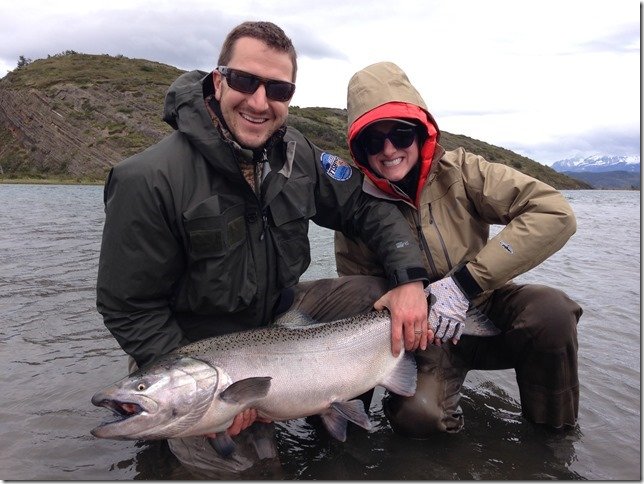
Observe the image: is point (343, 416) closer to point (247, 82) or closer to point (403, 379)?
point (403, 379)

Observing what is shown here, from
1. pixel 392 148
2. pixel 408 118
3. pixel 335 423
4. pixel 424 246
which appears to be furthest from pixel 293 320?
pixel 408 118

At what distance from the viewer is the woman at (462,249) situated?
3.63m

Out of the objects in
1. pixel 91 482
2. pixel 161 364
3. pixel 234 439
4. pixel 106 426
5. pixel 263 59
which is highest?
pixel 263 59

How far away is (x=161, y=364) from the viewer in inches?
118

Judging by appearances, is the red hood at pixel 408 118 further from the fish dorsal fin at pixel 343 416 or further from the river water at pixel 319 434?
the river water at pixel 319 434

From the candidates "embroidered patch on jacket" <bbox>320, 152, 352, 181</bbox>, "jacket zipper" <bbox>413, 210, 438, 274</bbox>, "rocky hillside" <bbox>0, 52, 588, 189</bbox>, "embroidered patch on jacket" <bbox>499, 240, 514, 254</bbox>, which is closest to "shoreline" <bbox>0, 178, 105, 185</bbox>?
"rocky hillside" <bbox>0, 52, 588, 189</bbox>

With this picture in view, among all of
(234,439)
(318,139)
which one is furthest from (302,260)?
(318,139)

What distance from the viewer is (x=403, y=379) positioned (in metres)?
3.64

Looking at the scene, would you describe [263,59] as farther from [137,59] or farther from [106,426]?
[137,59]

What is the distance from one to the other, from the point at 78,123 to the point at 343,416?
174ft

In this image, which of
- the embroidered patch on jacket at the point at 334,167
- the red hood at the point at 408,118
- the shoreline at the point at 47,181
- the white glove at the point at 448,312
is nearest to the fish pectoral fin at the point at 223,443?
the white glove at the point at 448,312

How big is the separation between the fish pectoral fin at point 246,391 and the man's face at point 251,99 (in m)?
1.43

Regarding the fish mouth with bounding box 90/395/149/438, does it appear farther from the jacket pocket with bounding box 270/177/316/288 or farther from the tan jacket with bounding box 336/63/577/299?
the tan jacket with bounding box 336/63/577/299

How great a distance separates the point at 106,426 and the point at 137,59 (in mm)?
86683
